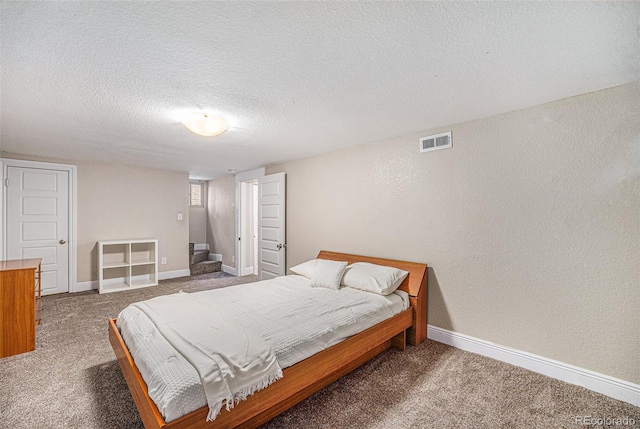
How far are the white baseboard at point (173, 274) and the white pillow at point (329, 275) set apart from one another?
388 cm

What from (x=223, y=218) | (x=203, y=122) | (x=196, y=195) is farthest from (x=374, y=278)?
(x=196, y=195)

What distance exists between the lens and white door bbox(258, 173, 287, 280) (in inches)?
184

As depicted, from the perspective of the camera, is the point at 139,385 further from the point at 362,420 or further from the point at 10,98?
the point at 10,98

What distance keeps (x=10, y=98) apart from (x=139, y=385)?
2.46m

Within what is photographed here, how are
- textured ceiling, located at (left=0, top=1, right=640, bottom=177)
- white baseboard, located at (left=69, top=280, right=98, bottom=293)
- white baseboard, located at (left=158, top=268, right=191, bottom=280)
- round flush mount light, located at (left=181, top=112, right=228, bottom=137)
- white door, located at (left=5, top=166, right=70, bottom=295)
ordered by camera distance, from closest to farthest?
textured ceiling, located at (left=0, top=1, right=640, bottom=177) < round flush mount light, located at (left=181, top=112, right=228, bottom=137) < white door, located at (left=5, top=166, right=70, bottom=295) < white baseboard, located at (left=69, top=280, right=98, bottom=293) < white baseboard, located at (left=158, top=268, right=191, bottom=280)

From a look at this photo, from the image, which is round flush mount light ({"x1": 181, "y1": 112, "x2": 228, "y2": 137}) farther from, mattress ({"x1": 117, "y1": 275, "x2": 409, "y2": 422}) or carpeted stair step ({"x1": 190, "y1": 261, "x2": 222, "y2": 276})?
carpeted stair step ({"x1": 190, "y1": 261, "x2": 222, "y2": 276})

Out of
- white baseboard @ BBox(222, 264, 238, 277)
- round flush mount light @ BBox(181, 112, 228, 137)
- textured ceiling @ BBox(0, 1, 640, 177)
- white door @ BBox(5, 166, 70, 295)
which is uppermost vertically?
textured ceiling @ BBox(0, 1, 640, 177)

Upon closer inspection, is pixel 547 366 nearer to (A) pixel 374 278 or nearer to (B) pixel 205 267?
(A) pixel 374 278

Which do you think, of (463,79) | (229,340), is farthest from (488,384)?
(463,79)

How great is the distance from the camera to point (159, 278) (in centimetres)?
549

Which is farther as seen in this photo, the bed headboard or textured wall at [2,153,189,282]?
textured wall at [2,153,189,282]

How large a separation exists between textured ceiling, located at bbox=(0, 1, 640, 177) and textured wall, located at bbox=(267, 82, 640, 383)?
289 mm

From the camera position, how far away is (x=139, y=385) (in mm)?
1515

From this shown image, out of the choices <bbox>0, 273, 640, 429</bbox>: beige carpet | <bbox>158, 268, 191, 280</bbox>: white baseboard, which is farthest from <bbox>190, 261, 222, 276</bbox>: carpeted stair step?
<bbox>0, 273, 640, 429</bbox>: beige carpet
